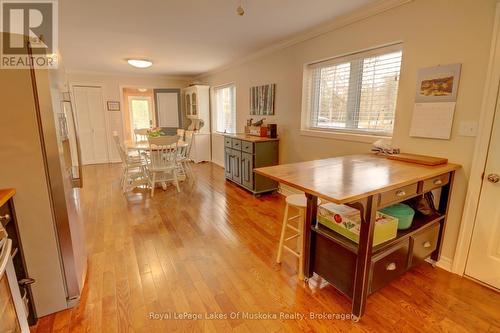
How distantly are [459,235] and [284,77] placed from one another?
109 inches

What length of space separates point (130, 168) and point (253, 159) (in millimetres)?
2173

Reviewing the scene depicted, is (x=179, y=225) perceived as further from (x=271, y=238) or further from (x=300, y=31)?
(x=300, y=31)

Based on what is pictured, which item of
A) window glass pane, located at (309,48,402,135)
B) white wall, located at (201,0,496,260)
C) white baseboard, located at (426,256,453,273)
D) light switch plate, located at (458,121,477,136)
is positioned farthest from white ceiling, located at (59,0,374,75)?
white baseboard, located at (426,256,453,273)

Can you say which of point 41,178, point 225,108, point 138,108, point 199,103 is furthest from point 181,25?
point 138,108

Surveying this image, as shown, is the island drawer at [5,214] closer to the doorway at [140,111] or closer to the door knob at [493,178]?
the door knob at [493,178]

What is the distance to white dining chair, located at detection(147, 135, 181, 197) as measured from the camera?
12.7 feet

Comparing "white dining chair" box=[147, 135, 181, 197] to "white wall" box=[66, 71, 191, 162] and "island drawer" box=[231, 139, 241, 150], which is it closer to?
"island drawer" box=[231, 139, 241, 150]

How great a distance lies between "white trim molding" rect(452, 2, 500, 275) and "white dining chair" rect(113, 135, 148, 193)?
411 cm

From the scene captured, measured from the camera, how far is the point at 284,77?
3680mm

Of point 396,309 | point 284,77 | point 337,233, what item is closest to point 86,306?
point 337,233

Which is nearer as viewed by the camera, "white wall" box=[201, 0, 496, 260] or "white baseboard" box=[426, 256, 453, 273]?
"white wall" box=[201, 0, 496, 260]

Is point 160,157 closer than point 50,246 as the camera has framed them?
No

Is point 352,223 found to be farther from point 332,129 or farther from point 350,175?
point 332,129

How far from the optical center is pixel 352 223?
5.22ft
